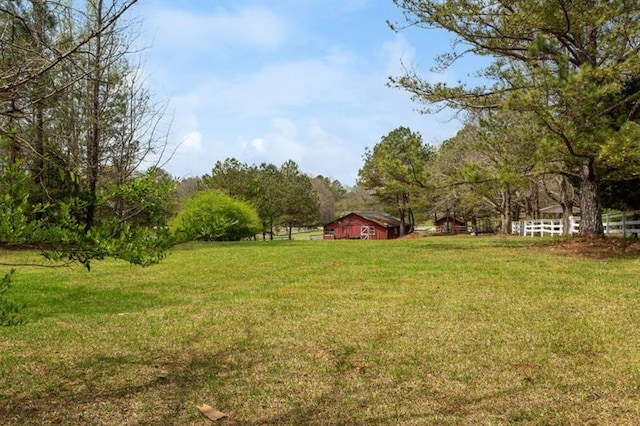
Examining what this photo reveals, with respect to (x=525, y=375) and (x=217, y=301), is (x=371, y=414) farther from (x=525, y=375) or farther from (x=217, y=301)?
(x=217, y=301)

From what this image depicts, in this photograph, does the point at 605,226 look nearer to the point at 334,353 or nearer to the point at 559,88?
the point at 559,88

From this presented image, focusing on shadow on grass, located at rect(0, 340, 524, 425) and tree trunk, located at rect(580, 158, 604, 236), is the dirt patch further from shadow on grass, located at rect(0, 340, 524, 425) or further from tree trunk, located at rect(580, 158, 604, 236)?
shadow on grass, located at rect(0, 340, 524, 425)

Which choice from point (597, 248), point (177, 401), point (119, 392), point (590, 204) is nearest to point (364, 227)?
point (590, 204)

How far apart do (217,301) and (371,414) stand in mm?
4513

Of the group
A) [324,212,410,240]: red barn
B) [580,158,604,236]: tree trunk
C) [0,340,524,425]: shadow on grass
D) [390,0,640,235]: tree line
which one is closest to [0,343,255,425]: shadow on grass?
[0,340,524,425]: shadow on grass

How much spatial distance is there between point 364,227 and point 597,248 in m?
35.9

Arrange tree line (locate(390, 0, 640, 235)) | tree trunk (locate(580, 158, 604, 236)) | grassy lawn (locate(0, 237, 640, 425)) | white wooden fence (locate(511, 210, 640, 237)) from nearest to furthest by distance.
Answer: grassy lawn (locate(0, 237, 640, 425)) < tree line (locate(390, 0, 640, 235)) < tree trunk (locate(580, 158, 604, 236)) < white wooden fence (locate(511, 210, 640, 237))

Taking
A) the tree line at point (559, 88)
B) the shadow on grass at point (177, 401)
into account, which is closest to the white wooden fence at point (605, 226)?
the tree line at point (559, 88)

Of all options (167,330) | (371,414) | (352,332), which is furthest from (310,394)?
(167,330)

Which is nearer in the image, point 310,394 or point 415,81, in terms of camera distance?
point 310,394

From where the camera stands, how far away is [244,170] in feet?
151

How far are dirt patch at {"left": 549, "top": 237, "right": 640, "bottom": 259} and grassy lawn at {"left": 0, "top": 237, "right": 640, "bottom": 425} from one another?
10.5 feet

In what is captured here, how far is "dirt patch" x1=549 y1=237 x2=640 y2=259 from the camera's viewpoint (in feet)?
38.0

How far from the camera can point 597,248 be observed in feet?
40.7
